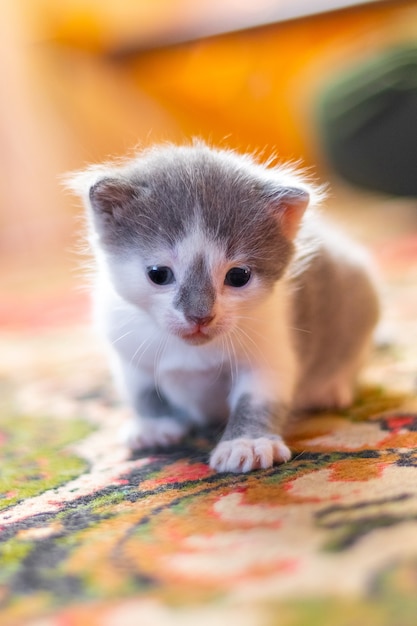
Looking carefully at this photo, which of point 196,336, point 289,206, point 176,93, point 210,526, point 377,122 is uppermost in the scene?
point 176,93

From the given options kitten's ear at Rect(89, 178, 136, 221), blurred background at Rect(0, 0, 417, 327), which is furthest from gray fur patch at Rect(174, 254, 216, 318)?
blurred background at Rect(0, 0, 417, 327)

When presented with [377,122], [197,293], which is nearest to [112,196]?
[197,293]

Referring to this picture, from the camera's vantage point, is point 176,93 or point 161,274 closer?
point 161,274

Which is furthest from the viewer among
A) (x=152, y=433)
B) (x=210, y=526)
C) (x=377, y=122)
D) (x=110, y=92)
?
(x=110, y=92)

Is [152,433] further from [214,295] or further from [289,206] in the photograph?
[289,206]

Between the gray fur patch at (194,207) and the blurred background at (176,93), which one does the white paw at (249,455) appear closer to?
the gray fur patch at (194,207)

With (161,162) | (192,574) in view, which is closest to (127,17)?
(161,162)

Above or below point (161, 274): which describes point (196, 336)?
below
